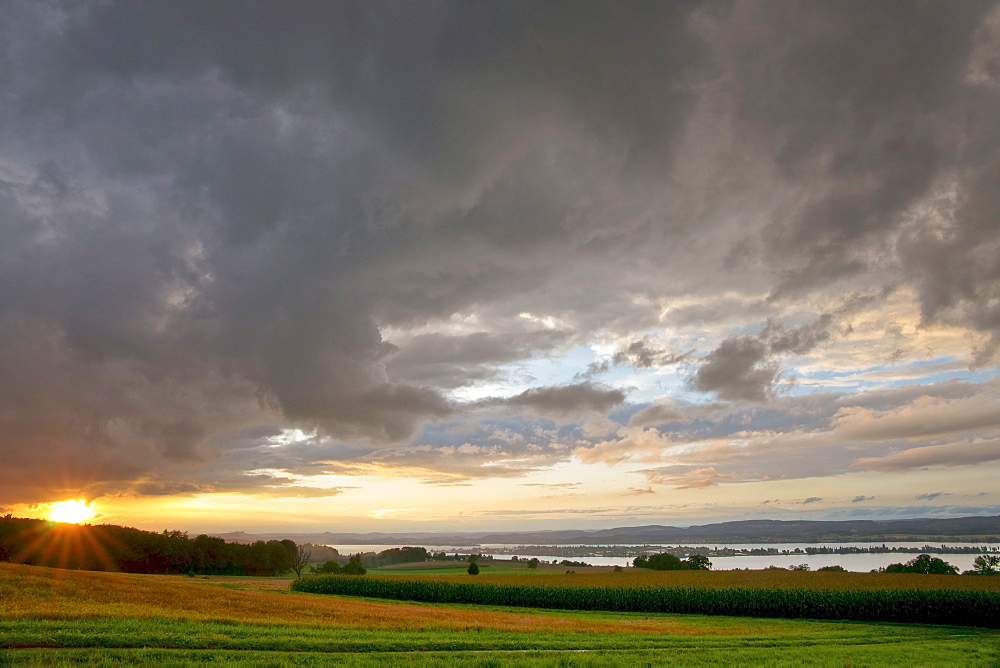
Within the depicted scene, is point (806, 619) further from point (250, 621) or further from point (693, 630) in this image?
point (250, 621)

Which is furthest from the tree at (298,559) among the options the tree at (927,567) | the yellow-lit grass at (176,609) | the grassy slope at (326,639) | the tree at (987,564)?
the tree at (987,564)

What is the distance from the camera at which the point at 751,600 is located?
52438 mm

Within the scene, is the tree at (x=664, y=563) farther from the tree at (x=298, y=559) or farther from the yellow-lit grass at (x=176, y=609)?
the yellow-lit grass at (x=176, y=609)

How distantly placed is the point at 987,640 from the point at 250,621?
39.5 m

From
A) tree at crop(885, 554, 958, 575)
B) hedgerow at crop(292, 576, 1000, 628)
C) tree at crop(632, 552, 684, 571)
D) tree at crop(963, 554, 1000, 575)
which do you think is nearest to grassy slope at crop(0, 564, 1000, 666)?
hedgerow at crop(292, 576, 1000, 628)

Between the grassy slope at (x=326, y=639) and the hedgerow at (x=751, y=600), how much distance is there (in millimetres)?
10533

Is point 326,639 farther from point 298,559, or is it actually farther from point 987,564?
point 987,564

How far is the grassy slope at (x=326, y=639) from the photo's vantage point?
20125 mm

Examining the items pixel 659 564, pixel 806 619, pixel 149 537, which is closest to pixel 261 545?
pixel 149 537

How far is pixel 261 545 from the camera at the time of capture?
454 feet

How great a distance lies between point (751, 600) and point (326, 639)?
1654 inches

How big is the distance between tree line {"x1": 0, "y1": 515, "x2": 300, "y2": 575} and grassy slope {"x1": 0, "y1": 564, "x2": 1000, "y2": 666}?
2928 inches

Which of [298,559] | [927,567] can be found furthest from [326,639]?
[298,559]

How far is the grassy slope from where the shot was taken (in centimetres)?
2012
